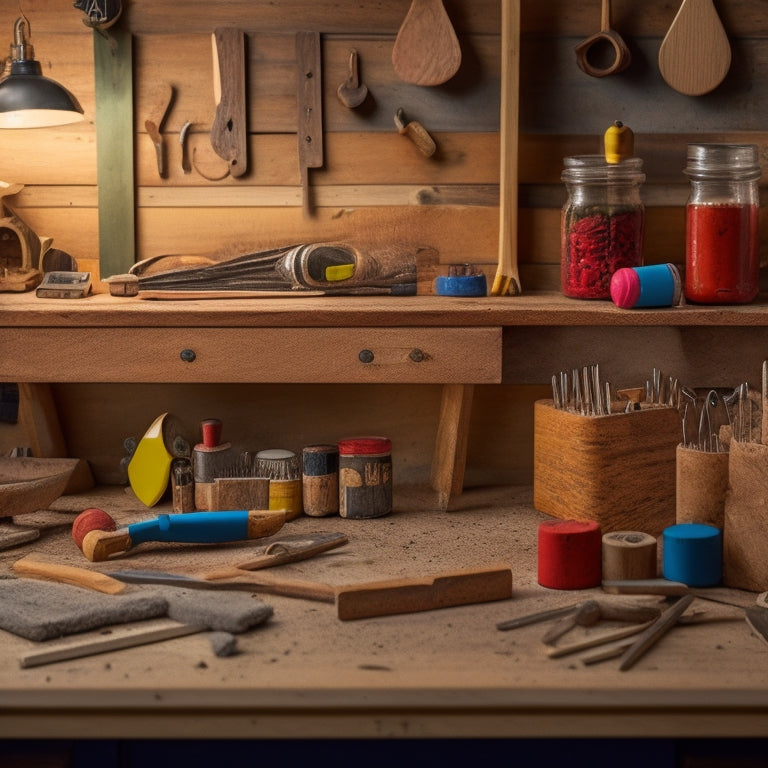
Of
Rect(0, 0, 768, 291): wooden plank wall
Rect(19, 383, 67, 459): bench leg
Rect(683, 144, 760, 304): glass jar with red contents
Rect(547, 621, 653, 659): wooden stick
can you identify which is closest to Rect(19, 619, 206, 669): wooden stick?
Rect(547, 621, 653, 659): wooden stick

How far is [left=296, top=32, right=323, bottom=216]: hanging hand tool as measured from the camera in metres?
2.25

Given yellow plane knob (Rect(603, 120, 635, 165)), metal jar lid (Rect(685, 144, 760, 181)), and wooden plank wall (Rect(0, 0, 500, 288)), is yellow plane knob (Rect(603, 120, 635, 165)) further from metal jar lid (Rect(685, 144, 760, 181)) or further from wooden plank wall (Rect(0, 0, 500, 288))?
wooden plank wall (Rect(0, 0, 500, 288))

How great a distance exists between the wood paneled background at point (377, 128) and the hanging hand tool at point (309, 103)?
19 millimetres

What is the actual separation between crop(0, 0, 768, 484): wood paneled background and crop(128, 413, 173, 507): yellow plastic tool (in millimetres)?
359

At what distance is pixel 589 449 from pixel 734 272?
0.42 m

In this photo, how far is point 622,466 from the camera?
1927 millimetres

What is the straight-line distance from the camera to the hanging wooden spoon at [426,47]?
2221 millimetres

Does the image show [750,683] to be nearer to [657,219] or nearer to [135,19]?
[657,219]

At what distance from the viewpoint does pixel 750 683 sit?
135 cm

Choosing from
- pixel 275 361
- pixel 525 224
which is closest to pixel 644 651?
pixel 275 361

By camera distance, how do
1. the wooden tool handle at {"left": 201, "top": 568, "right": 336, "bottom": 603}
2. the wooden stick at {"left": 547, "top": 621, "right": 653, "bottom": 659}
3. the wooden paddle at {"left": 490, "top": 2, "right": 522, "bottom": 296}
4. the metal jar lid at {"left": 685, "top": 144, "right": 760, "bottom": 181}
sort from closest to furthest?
1. the wooden stick at {"left": 547, "top": 621, "right": 653, "bottom": 659}
2. the wooden tool handle at {"left": 201, "top": 568, "right": 336, "bottom": 603}
3. the metal jar lid at {"left": 685, "top": 144, "right": 760, "bottom": 181}
4. the wooden paddle at {"left": 490, "top": 2, "right": 522, "bottom": 296}

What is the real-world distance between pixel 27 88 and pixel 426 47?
2.38ft
